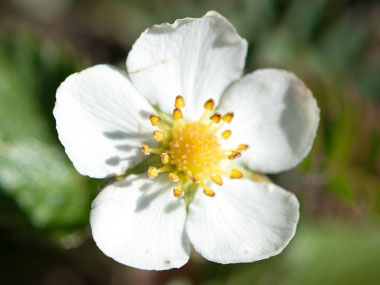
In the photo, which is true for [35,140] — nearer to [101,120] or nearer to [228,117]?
[101,120]

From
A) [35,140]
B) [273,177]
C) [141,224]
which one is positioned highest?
[141,224]

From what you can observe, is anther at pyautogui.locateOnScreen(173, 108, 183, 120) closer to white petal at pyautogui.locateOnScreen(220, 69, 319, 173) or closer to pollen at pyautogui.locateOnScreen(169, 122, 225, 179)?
pollen at pyautogui.locateOnScreen(169, 122, 225, 179)

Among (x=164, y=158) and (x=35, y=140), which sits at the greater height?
(x=164, y=158)

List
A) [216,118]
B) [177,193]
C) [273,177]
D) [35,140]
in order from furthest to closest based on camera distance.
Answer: [273,177] < [35,140] < [216,118] < [177,193]

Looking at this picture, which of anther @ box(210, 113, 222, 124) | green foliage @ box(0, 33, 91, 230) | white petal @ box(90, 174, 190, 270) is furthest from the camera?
green foliage @ box(0, 33, 91, 230)

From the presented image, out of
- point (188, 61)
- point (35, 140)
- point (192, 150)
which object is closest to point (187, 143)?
point (192, 150)

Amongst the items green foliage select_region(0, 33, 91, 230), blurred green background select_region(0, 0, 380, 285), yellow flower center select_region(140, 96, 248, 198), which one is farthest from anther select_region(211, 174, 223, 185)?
green foliage select_region(0, 33, 91, 230)
